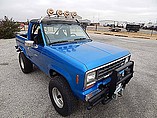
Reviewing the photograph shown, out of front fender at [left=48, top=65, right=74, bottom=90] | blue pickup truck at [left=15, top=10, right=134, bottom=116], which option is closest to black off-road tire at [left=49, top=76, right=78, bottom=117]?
blue pickup truck at [left=15, top=10, right=134, bottom=116]

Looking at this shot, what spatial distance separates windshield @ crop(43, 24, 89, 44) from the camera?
328cm

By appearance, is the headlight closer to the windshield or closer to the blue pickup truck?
the blue pickup truck

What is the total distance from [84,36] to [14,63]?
3.63 meters

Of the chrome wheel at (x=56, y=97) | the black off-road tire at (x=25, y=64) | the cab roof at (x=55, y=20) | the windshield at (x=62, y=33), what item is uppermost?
the cab roof at (x=55, y=20)

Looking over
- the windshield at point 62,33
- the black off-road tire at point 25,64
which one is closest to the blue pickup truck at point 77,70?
the windshield at point 62,33

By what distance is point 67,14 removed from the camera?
409 cm

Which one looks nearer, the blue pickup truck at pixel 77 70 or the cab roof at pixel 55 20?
the blue pickup truck at pixel 77 70

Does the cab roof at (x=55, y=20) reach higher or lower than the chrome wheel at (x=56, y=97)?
higher

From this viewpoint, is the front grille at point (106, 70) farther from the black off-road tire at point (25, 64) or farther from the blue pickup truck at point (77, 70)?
the black off-road tire at point (25, 64)

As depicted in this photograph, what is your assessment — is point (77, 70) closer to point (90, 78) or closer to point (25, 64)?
point (90, 78)

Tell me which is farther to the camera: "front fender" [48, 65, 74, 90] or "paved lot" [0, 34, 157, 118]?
"paved lot" [0, 34, 157, 118]

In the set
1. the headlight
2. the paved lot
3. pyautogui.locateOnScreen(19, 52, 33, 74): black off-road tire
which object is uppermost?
the headlight

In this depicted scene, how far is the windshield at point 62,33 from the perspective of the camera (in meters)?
3.28

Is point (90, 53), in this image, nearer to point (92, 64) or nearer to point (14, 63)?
point (92, 64)
